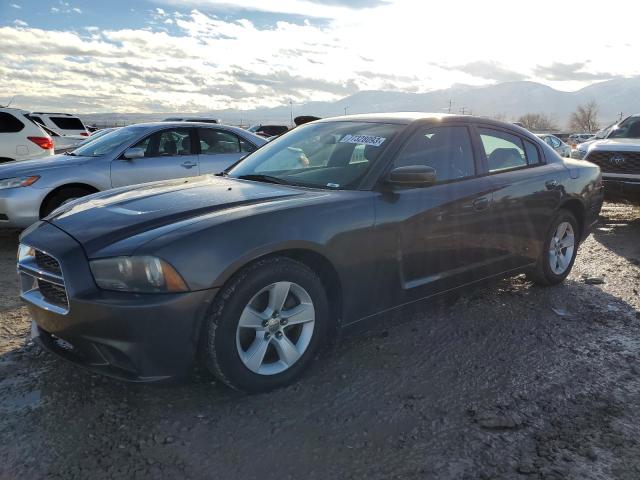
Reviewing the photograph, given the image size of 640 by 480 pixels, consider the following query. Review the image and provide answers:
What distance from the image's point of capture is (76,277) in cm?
259

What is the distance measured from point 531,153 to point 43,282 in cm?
392

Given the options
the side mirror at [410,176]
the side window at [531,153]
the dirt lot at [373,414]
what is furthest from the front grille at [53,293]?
the side window at [531,153]

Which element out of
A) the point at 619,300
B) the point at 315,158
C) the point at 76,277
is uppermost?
the point at 315,158

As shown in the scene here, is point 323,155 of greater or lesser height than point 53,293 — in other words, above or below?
above

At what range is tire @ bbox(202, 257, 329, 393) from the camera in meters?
2.68

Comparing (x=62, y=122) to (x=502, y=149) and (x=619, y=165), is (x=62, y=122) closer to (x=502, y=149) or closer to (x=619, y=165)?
(x=619, y=165)

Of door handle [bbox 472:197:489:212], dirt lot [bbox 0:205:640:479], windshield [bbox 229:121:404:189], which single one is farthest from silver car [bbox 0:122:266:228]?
door handle [bbox 472:197:489:212]

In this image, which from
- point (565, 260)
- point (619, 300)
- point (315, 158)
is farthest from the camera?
point (565, 260)

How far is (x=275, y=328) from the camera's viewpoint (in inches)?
115

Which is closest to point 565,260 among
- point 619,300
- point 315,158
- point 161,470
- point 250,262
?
point 619,300

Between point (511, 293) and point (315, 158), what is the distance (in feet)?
7.44

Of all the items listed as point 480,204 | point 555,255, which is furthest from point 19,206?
point 555,255

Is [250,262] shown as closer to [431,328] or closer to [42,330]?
[42,330]

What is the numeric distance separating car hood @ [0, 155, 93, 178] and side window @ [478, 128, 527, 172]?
467 cm
